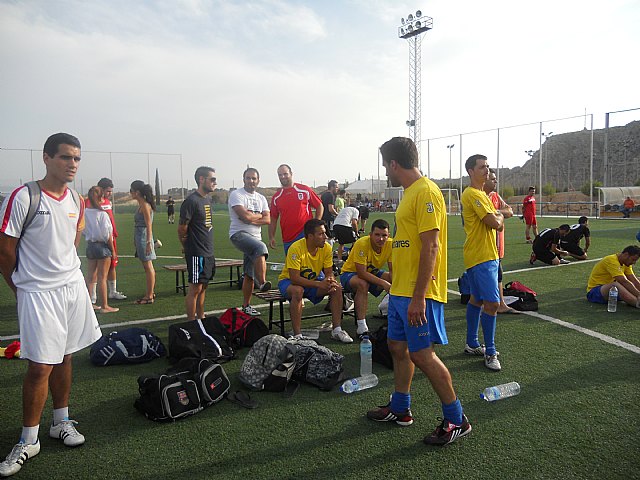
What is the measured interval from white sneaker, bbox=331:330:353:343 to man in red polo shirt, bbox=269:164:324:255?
1534 mm

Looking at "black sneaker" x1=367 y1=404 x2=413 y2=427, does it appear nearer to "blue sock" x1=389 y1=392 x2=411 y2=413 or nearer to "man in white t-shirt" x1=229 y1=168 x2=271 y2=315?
"blue sock" x1=389 y1=392 x2=411 y2=413

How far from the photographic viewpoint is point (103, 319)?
6492 mm

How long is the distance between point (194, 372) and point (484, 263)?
2859 mm

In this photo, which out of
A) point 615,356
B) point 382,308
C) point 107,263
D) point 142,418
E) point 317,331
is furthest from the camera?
point 107,263

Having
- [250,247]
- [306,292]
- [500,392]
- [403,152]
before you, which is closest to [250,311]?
[250,247]

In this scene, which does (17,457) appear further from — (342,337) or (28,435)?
(342,337)

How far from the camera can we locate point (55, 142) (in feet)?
9.68

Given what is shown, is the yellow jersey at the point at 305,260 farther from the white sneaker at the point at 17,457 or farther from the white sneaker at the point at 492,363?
the white sneaker at the point at 17,457

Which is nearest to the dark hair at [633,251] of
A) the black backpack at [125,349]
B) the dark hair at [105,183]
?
the black backpack at [125,349]

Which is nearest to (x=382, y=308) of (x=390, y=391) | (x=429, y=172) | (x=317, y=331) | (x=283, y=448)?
(x=317, y=331)

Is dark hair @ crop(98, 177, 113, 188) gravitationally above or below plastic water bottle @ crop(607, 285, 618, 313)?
above

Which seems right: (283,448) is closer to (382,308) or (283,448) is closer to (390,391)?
(390,391)

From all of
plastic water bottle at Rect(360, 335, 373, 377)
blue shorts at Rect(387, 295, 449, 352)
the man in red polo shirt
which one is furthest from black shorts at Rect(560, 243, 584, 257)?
blue shorts at Rect(387, 295, 449, 352)

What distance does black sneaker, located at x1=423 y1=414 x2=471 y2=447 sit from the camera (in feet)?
9.97
